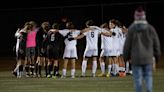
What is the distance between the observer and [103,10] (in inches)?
1497

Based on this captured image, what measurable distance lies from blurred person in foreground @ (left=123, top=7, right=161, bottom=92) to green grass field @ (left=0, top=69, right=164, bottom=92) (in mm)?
4455

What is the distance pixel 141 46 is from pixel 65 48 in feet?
34.3

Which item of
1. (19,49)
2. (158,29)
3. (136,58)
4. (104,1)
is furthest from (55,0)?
(136,58)

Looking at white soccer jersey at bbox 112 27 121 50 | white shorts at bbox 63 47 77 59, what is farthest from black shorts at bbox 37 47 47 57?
white soccer jersey at bbox 112 27 121 50

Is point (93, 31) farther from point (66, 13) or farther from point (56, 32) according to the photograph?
point (66, 13)

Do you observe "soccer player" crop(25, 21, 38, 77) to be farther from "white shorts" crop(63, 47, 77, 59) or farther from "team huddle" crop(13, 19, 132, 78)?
"white shorts" crop(63, 47, 77, 59)

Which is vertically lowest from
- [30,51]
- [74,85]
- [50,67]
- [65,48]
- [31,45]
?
[74,85]

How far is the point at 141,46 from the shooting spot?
13836mm

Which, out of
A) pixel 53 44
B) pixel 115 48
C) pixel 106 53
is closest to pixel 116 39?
pixel 115 48

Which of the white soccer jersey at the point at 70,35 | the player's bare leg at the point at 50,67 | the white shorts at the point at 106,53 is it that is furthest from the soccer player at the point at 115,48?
the player's bare leg at the point at 50,67

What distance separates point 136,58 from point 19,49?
11.4m

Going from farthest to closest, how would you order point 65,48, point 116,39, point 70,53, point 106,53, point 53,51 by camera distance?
point 116,39 < point 106,53 < point 65,48 < point 70,53 < point 53,51

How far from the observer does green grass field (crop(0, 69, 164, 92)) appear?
744 inches

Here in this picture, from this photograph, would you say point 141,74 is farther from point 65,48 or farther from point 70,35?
point 65,48
